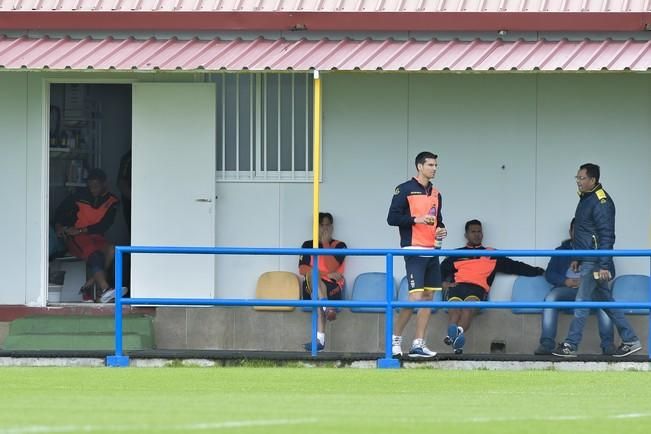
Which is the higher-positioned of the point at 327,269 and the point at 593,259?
the point at 593,259

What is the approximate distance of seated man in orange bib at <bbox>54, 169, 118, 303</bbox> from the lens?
59.9 ft

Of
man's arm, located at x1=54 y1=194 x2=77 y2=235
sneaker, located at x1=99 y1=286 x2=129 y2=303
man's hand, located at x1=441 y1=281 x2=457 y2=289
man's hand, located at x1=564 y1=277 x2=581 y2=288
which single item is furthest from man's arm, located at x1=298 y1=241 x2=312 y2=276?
man's arm, located at x1=54 y1=194 x2=77 y2=235

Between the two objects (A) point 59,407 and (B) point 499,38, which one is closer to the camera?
(A) point 59,407

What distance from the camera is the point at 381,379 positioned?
13578 mm

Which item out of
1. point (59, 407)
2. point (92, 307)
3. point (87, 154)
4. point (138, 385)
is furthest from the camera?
point (87, 154)

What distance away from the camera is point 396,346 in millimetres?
15070

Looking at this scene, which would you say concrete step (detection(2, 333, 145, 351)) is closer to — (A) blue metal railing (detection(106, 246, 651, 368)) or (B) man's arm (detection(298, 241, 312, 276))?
(A) blue metal railing (detection(106, 246, 651, 368))

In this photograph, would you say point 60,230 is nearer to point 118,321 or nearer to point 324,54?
point 118,321

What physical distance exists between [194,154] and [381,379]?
13.4 ft

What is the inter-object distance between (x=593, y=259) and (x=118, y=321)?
422 centimetres

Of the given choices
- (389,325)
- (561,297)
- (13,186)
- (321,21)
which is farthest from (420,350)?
(13,186)

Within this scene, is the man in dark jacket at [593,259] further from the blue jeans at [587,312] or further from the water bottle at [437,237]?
the water bottle at [437,237]

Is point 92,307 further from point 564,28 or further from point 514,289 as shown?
point 564,28

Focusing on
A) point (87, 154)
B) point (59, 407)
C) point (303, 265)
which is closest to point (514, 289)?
point (303, 265)
